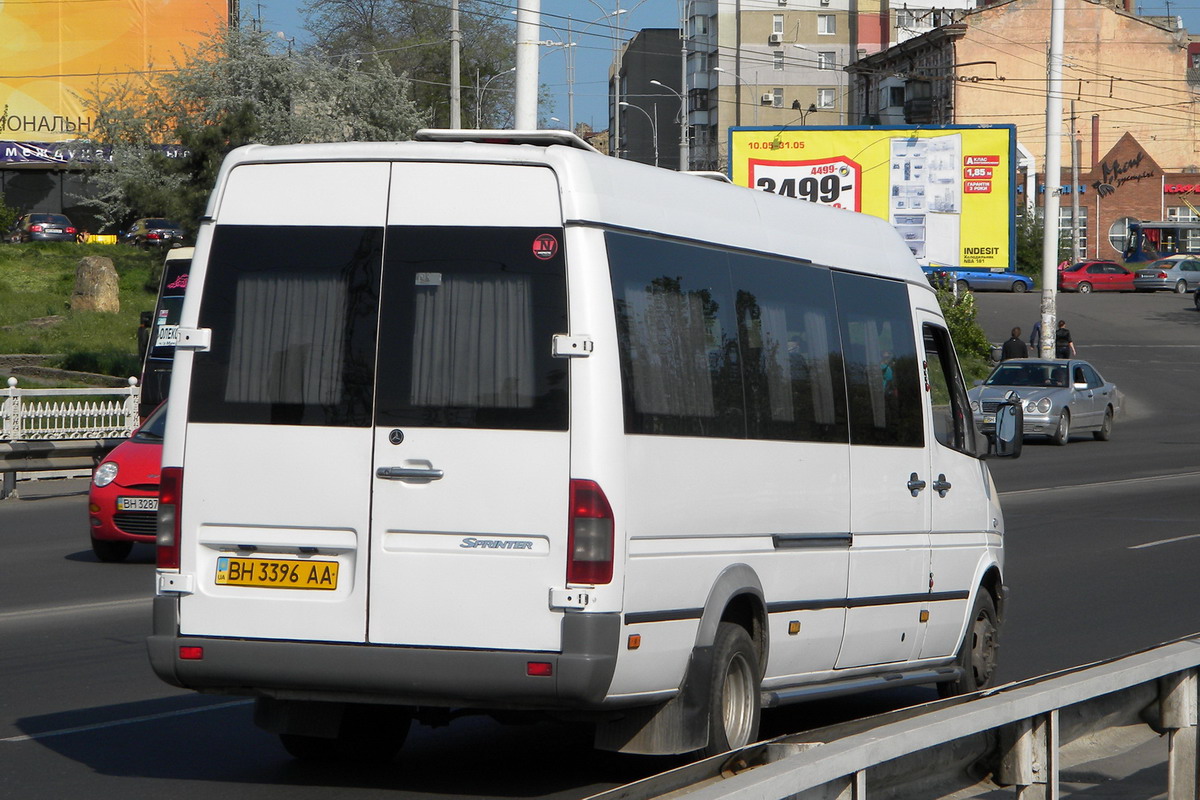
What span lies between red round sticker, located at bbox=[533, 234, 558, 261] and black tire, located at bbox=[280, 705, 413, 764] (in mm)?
2214

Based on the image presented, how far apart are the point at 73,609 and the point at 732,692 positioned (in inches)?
254

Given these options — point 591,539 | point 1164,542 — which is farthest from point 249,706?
point 1164,542

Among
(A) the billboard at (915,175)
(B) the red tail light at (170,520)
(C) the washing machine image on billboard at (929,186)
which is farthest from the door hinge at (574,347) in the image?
(C) the washing machine image on billboard at (929,186)

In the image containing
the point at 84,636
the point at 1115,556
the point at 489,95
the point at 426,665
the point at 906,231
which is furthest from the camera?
the point at 489,95

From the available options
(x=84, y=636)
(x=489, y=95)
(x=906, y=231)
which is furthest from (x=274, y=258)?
(x=489, y=95)

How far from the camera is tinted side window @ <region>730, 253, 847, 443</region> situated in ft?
21.9

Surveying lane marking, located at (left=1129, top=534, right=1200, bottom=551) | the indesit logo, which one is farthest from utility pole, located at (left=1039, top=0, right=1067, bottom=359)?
the indesit logo

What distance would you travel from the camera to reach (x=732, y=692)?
6.32 metres

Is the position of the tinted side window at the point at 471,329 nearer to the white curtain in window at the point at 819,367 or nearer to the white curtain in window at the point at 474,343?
the white curtain in window at the point at 474,343

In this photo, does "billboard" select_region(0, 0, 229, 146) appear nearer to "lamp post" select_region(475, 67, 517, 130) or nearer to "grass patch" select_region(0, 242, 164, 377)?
"lamp post" select_region(475, 67, 517, 130)

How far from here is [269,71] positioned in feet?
138

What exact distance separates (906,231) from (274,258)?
4203 centimetres

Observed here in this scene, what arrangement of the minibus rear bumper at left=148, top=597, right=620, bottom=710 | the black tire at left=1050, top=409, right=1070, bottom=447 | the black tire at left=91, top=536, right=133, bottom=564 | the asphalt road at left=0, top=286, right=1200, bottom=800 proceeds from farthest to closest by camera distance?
the black tire at left=1050, top=409, right=1070, bottom=447, the black tire at left=91, top=536, right=133, bottom=564, the asphalt road at left=0, top=286, right=1200, bottom=800, the minibus rear bumper at left=148, top=597, right=620, bottom=710

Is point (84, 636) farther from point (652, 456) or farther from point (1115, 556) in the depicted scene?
point (1115, 556)
